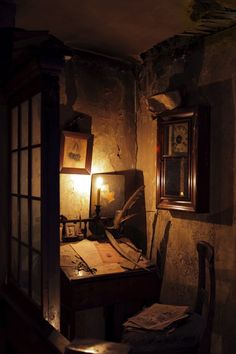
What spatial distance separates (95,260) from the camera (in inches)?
149

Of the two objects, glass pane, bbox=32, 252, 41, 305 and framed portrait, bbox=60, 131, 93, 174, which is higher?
framed portrait, bbox=60, 131, 93, 174

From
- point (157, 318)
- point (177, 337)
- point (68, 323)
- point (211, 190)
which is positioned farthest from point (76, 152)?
point (177, 337)

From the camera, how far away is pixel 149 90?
4.59m

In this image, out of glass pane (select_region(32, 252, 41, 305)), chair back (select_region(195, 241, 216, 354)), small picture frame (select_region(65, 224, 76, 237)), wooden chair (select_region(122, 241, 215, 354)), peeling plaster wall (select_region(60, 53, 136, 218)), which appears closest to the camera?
chair back (select_region(195, 241, 216, 354))

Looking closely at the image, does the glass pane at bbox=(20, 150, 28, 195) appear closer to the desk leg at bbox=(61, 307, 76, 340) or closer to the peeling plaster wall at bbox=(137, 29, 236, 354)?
the desk leg at bbox=(61, 307, 76, 340)

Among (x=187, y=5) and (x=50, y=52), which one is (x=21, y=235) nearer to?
(x=50, y=52)

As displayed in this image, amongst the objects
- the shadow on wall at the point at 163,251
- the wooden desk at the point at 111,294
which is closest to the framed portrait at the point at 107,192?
the shadow on wall at the point at 163,251

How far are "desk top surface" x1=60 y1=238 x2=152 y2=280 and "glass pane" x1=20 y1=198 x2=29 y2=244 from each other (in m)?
0.48

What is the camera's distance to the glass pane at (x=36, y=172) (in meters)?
3.05

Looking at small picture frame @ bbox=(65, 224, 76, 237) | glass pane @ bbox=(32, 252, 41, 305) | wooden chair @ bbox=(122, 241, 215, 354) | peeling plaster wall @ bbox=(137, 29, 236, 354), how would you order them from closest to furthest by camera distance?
wooden chair @ bbox=(122, 241, 215, 354) < glass pane @ bbox=(32, 252, 41, 305) < peeling plaster wall @ bbox=(137, 29, 236, 354) < small picture frame @ bbox=(65, 224, 76, 237)

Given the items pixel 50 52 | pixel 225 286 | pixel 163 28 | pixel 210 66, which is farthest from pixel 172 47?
pixel 225 286

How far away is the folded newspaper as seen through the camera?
3.05m

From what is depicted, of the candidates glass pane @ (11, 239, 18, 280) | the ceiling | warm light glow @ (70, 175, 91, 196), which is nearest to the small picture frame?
warm light glow @ (70, 175, 91, 196)

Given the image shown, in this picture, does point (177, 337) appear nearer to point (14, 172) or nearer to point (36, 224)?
point (36, 224)
